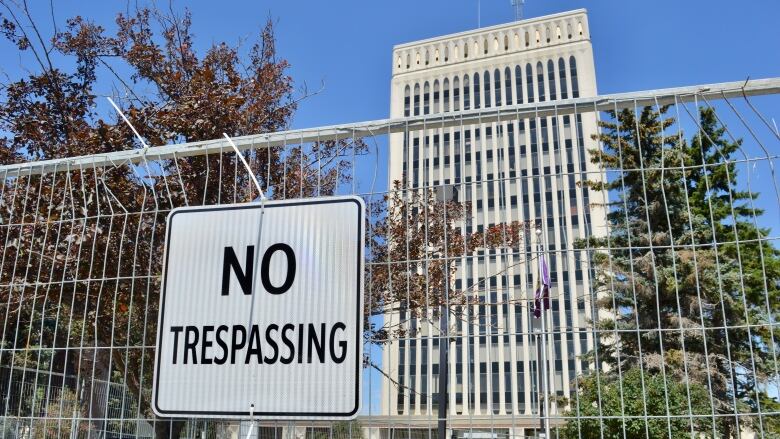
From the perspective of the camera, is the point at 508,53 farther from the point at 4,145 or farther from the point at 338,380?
the point at 338,380

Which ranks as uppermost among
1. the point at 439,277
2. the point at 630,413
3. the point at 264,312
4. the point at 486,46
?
the point at 486,46

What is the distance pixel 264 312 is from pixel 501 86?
65.6 meters

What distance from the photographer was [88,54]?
7.80 m

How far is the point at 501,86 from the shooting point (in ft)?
213

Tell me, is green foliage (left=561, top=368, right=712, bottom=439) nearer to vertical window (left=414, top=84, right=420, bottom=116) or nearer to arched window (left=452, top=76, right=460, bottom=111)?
vertical window (left=414, top=84, right=420, bottom=116)

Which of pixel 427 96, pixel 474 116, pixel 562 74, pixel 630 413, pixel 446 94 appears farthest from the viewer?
pixel 427 96

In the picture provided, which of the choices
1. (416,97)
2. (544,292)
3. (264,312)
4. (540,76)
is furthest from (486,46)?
(264,312)

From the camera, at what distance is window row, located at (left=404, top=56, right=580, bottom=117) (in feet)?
210

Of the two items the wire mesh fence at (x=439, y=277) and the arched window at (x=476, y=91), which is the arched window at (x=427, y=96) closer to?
the arched window at (x=476, y=91)

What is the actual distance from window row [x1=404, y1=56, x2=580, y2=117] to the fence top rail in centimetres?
6079

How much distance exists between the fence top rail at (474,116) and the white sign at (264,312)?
0.97 m

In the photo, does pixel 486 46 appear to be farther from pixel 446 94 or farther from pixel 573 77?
pixel 573 77

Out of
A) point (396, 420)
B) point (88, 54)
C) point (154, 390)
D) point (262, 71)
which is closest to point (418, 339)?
point (396, 420)

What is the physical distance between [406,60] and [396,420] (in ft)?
225
